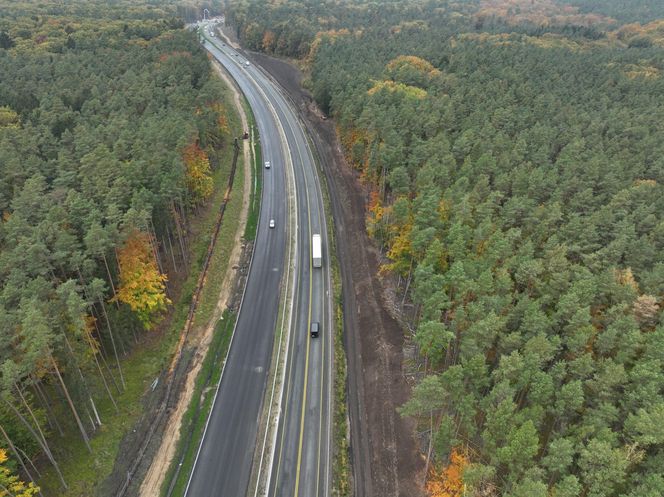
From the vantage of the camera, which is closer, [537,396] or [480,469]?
[480,469]

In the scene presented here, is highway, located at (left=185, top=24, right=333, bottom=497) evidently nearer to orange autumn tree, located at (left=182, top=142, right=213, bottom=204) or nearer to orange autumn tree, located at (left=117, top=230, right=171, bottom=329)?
orange autumn tree, located at (left=117, top=230, right=171, bottom=329)

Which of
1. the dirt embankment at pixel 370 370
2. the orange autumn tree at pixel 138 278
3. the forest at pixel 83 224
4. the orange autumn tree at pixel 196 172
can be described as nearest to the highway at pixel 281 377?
the dirt embankment at pixel 370 370

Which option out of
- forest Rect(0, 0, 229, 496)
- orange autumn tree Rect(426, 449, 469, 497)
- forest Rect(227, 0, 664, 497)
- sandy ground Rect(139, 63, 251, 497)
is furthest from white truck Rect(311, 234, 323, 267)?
orange autumn tree Rect(426, 449, 469, 497)

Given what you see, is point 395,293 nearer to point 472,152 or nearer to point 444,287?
point 444,287

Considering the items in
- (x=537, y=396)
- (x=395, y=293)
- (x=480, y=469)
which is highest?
(x=537, y=396)

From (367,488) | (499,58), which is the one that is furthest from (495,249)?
(499,58)

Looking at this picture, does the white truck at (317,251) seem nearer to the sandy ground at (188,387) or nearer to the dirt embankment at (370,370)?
the dirt embankment at (370,370)

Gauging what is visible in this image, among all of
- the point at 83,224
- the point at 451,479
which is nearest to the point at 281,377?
the point at 451,479
